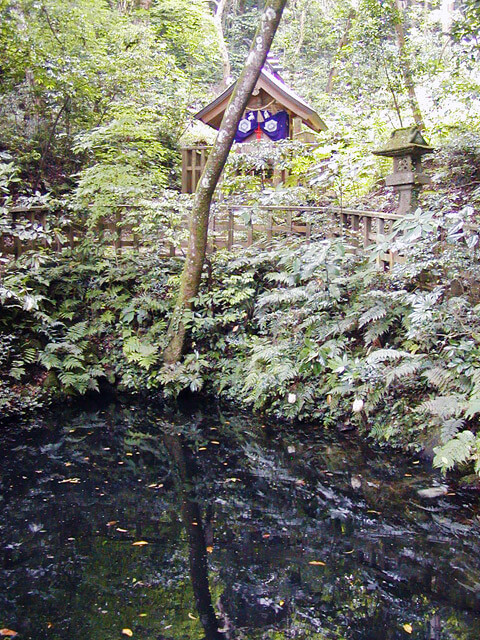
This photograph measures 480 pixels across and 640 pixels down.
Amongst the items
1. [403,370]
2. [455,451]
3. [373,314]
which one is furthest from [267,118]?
[455,451]

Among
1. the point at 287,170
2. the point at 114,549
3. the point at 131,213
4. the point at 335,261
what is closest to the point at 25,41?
the point at 131,213

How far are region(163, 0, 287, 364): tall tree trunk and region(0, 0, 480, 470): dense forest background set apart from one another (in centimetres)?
25

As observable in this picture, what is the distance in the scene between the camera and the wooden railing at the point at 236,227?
8.50m

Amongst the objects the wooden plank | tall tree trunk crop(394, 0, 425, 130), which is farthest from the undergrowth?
tall tree trunk crop(394, 0, 425, 130)

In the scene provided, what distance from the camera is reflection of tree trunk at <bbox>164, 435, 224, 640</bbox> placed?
3543 millimetres

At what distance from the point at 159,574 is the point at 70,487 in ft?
6.00

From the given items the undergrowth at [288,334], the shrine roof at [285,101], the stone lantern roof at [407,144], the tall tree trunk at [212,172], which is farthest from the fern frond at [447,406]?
the shrine roof at [285,101]

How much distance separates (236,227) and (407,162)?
10.1 feet

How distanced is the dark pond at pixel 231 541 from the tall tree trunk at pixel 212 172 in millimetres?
2118

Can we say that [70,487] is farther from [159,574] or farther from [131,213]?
[131,213]

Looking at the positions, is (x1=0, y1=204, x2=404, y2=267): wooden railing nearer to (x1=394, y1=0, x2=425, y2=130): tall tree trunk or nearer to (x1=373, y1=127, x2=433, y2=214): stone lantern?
(x1=373, y1=127, x2=433, y2=214): stone lantern

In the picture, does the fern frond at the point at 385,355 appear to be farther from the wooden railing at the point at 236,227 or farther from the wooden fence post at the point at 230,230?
the wooden fence post at the point at 230,230

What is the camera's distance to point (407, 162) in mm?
7578

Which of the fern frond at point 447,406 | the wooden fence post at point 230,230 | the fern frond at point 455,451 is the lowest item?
the fern frond at point 455,451
